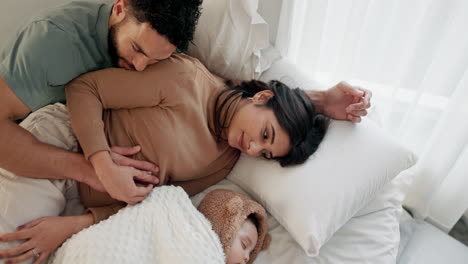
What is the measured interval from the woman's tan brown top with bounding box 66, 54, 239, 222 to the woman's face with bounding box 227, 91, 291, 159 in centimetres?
10

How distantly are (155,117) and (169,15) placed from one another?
334mm

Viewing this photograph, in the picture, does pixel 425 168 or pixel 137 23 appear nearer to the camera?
pixel 137 23

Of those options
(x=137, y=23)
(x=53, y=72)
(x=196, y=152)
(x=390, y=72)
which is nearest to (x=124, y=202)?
(x=196, y=152)

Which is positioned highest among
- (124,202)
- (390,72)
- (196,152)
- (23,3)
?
(23,3)

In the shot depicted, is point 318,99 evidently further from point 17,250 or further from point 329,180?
point 17,250

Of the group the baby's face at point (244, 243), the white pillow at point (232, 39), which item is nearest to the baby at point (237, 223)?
the baby's face at point (244, 243)

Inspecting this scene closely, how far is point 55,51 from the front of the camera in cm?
85

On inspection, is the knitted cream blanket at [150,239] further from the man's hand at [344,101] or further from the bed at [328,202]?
the man's hand at [344,101]

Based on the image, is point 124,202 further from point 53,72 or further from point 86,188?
point 53,72

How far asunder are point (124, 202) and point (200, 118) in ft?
1.10

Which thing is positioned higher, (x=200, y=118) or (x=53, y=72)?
(x=53, y=72)

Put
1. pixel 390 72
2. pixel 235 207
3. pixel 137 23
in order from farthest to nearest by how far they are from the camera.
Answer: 1. pixel 390 72
2. pixel 235 207
3. pixel 137 23

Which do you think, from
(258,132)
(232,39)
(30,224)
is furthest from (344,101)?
(30,224)

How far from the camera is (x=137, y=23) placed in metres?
0.80
